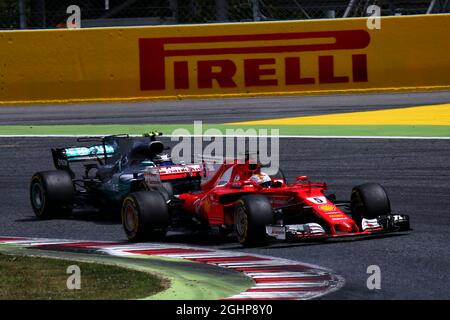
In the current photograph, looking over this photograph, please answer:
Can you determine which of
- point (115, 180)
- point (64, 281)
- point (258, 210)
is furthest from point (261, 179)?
point (64, 281)

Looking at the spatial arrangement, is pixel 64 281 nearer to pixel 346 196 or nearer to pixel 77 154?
pixel 77 154

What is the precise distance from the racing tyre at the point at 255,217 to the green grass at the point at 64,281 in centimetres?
152

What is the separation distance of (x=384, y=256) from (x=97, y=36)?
38.8 ft

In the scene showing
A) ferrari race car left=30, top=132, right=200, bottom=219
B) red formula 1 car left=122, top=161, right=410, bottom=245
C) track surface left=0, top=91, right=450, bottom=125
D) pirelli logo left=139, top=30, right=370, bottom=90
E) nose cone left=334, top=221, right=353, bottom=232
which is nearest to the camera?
red formula 1 car left=122, top=161, right=410, bottom=245

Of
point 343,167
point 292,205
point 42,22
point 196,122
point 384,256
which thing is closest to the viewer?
point 384,256

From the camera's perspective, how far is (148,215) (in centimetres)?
1172

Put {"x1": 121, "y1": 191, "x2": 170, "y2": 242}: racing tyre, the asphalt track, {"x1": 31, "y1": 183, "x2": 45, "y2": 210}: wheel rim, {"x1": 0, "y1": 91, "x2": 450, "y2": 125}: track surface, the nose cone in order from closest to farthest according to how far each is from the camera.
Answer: the asphalt track → the nose cone → {"x1": 121, "y1": 191, "x2": 170, "y2": 242}: racing tyre → {"x1": 31, "y1": 183, "x2": 45, "y2": 210}: wheel rim → {"x1": 0, "y1": 91, "x2": 450, "y2": 125}: track surface

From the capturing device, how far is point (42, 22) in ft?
Result: 74.8

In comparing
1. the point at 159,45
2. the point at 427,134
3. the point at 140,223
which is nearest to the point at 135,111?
the point at 159,45

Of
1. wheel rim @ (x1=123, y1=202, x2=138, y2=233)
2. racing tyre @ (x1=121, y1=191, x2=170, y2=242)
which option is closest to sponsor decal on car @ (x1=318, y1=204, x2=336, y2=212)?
racing tyre @ (x1=121, y1=191, x2=170, y2=242)

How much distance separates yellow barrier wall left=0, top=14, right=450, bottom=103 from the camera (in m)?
21.3

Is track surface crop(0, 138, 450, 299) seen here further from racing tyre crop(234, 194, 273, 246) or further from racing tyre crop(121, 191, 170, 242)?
racing tyre crop(121, 191, 170, 242)

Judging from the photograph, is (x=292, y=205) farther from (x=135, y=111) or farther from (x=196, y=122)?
(x=135, y=111)

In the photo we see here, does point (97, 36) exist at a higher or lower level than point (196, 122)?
higher
